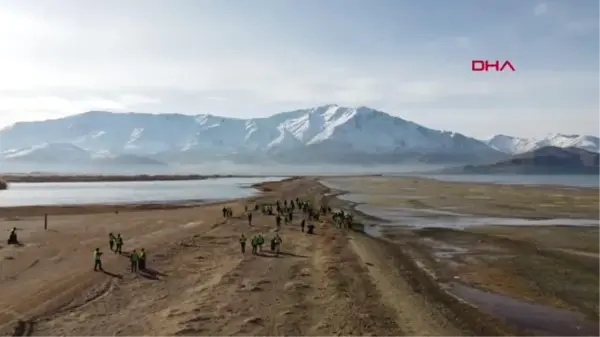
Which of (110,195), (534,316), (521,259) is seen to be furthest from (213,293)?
(110,195)

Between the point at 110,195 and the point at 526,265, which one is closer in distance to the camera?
the point at 526,265

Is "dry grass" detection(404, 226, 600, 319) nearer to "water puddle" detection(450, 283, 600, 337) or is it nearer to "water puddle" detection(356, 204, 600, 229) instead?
"water puddle" detection(450, 283, 600, 337)

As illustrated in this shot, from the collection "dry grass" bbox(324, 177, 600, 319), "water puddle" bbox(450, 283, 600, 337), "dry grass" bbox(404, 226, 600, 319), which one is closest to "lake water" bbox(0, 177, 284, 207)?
"dry grass" bbox(324, 177, 600, 319)

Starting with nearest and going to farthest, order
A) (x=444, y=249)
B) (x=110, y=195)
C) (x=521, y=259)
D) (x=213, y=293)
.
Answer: (x=213, y=293) → (x=521, y=259) → (x=444, y=249) → (x=110, y=195)

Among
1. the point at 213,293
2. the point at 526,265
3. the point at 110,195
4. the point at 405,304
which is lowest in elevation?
the point at 110,195

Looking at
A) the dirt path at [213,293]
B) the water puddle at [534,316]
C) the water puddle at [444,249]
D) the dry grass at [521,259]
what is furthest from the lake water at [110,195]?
the water puddle at [534,316]

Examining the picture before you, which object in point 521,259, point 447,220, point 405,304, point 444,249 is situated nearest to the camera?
point 405,304

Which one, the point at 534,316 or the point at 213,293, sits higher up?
the point at 213,293

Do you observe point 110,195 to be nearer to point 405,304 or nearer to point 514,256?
point 514,256
